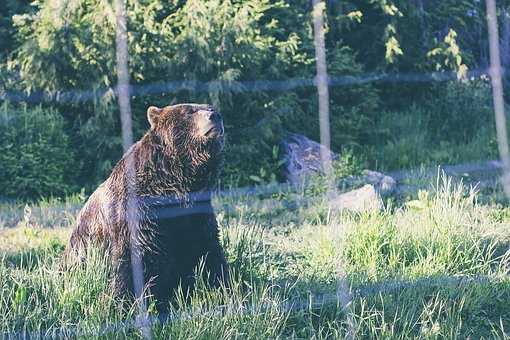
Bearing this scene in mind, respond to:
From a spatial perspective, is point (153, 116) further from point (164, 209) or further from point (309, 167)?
point (309, 167)

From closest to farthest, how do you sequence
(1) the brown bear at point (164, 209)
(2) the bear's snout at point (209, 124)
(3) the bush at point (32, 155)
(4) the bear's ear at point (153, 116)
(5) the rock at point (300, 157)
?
(2) the bear's snout at point (209, 124) < (1) the brown bear at point (164, 209) < (4) the bear's ear at point (153, 116) < (3) the bush at point (32, 155) < (5) the rock at point (300, 157)

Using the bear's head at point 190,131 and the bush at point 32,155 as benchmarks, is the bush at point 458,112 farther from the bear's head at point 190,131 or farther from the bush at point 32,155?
the bear's head at point 190,131

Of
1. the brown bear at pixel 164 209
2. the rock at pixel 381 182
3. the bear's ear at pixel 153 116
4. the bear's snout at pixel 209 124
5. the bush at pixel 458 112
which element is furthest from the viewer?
the bush at pixel 458 112

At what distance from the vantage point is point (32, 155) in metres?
7.60

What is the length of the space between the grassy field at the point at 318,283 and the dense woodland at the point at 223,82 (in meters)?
1.55

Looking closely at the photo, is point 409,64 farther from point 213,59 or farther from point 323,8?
point 213,59

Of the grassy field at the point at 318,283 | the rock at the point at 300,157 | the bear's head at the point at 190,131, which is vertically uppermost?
the bear's head at the point at 190,131

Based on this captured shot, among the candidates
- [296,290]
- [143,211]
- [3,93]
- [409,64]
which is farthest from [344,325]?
[409,64]

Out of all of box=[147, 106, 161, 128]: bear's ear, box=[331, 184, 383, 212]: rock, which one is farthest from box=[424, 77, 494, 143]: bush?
box=[147, 106, 161, 128]: bear's ear

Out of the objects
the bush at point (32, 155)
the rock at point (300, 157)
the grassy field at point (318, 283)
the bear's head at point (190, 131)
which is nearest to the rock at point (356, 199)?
the grassy field at point (318, 283)

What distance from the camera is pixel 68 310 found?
415 centimetres

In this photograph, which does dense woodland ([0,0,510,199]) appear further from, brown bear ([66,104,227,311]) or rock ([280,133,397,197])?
brown bear ([66,104,227,311])

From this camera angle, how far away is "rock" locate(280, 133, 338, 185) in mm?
8049

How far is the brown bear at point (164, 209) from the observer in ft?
13.7
